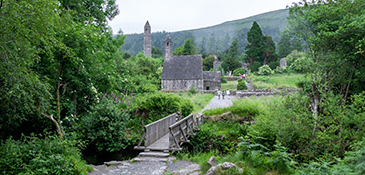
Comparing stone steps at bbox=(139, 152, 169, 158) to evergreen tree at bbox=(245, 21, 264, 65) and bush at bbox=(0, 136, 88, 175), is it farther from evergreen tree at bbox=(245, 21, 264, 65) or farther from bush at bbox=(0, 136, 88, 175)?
evergreen tree at bbox=(245, 21, 264, 65)

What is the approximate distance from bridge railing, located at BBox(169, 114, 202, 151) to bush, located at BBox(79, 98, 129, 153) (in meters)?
2.33

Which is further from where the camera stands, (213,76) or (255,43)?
(255,43)

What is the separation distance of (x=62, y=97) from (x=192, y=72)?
32122mm

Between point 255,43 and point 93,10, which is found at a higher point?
point 255,43

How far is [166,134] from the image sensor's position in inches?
450

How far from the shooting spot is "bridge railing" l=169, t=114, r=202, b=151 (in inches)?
355

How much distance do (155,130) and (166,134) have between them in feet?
4.66

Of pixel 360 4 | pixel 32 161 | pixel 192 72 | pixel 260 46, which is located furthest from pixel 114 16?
pixel 260 46

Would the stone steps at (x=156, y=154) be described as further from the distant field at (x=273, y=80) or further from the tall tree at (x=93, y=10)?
the distant field at (x=273, y=80)

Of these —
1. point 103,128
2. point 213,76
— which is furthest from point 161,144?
point 213,76

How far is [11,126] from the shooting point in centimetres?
791

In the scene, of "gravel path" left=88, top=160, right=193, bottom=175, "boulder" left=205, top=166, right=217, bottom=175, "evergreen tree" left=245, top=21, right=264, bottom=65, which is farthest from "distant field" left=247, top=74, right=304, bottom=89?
"boulder" left=205, top=166, right=217, bottom=175

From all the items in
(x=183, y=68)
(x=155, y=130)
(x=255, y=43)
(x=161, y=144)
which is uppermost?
(x=255, y=43)

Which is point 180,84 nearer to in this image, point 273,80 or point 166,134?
point 273,80
